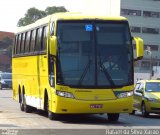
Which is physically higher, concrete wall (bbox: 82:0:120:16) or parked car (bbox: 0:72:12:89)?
concrete wall (bbox: 82:0:120:16)

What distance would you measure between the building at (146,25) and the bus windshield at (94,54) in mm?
84563

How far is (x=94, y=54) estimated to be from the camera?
19188mm

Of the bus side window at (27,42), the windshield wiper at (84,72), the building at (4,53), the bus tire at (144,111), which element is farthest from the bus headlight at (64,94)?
the building at (4,53)

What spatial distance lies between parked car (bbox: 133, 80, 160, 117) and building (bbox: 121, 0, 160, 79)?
78308mm

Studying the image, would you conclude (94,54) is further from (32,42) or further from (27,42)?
(27,42)

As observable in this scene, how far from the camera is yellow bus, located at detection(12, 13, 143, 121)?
18797 millimetres

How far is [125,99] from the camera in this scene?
19125 millimetres

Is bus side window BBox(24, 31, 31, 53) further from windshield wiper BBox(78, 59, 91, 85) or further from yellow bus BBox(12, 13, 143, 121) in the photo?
windshield wiper BBox(78, 59, 91, 85)

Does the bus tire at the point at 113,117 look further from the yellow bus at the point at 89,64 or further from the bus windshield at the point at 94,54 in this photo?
the bus windshield at the point at 94,54

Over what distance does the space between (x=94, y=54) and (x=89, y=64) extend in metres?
0.38

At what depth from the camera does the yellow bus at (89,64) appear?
1880cm

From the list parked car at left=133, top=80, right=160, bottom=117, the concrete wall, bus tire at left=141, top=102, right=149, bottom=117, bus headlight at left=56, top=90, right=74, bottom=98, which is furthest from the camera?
the concrete wall

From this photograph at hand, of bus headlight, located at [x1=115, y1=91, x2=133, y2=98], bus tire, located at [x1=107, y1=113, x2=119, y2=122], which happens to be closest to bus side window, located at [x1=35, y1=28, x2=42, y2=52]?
bus tire, located at [x1=107, y1=113, x2=119, y2=122]

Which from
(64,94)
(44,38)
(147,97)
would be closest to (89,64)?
(64,94)
